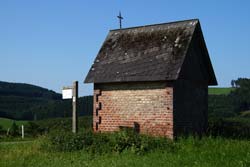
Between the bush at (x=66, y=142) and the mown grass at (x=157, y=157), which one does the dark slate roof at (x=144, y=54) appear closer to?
the mown grass at (x=157, y=157)

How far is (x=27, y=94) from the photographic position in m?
86.1

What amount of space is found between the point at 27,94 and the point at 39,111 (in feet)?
62.6

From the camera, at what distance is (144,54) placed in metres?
18.3

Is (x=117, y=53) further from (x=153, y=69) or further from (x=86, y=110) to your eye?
(x=86, y=110)

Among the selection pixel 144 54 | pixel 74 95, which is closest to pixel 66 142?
pixel 74 95

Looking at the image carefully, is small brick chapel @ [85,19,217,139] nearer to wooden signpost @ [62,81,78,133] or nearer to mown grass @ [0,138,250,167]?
wooden signpost @ [62,81,78,133]

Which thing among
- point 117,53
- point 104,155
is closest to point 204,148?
point 104,155

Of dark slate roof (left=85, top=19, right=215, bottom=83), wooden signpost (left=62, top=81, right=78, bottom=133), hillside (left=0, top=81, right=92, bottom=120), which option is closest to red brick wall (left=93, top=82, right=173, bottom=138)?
dark slate roof (left=85, top=19, right=215, bottom=83)

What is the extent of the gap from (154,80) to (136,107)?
1494mm

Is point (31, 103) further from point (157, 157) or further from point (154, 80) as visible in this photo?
point (157, 157)

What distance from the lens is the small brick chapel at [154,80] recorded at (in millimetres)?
16938

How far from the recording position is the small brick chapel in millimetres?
16938

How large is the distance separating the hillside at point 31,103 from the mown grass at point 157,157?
36063 mm

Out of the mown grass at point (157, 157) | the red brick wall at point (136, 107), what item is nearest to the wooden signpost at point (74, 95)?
the mown grass at point (157, 157)
